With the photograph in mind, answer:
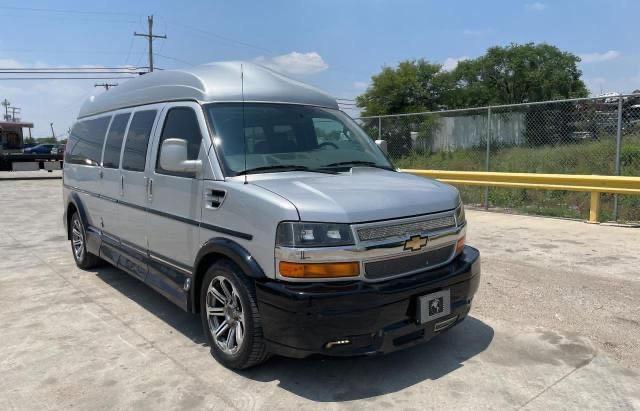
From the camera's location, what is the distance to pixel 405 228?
3.48m

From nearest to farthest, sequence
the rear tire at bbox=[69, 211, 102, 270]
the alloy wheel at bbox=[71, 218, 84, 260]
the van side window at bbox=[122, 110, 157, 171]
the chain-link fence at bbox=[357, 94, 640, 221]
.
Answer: the van side window at bbox=[122, 110, 157, 171], the rear tire at bbox=[69, 211, 102, 270], the alloy wheel at bbox=[71, 218, 84, 260], the chain-link fence at bbox=[357, 94, 640, 221]

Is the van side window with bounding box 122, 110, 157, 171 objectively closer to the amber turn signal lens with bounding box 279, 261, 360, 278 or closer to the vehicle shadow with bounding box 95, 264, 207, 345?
the vehicle shadow with bounding box 95, 264, 207, 345

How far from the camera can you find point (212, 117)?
13.4 ft

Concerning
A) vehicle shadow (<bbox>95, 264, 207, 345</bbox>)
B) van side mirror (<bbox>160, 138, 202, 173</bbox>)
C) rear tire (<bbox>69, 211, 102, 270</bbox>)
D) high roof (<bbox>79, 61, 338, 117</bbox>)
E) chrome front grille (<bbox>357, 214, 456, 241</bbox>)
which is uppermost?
high roof (<bbox>79, 61, 338, 117</bbox>)

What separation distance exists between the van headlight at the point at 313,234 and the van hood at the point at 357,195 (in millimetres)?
44

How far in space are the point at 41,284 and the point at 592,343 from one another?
227 inches

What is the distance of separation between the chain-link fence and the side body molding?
831 centimetres

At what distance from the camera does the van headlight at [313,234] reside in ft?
10.5

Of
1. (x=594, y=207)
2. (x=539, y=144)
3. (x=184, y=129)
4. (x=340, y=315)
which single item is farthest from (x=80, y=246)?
(x=539, y=144)

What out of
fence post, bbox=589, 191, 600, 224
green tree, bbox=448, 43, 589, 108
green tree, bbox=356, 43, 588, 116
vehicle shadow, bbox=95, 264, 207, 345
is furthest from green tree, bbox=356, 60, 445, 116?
vehicle shadow, bbox=95, 264, 207, 345

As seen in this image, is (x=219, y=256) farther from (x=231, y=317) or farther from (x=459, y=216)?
(x=459, y=216)

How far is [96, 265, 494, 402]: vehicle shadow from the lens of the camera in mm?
3461

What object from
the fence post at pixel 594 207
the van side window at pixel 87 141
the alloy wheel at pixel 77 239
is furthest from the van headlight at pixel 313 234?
the fence post at pixel 594 207

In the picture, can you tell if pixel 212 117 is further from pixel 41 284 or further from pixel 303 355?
pixel 41 284
